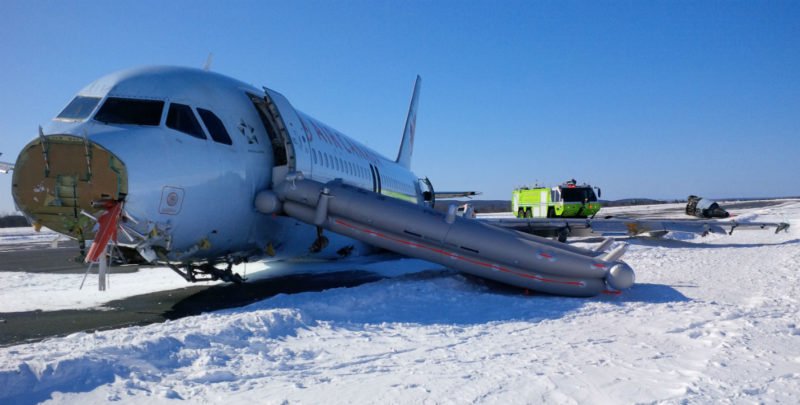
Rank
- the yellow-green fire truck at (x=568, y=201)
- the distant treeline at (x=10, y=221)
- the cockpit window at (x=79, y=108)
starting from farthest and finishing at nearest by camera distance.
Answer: the distant treeline at (x=10, y=221)
the yellow-green fire truck at (x=568, y=201)
the cockpit window at (x=79, y=108)

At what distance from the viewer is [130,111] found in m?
7.22

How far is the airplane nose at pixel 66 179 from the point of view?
6152mm

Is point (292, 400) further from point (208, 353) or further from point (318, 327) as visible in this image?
point (318, 327)

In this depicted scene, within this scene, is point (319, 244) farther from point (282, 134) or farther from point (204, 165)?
point (204, 165)

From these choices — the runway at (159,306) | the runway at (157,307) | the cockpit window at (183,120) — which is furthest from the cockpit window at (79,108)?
the runway at (157,307)

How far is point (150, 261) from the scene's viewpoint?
→ 7.30 m

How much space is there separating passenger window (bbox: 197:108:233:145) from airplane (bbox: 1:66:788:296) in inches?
0.8

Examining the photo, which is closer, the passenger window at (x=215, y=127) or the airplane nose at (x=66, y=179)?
the airplane nose at (x=66, y=179)

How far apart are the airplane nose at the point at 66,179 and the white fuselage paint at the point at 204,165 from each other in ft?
0.44

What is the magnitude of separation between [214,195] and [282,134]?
209 cm

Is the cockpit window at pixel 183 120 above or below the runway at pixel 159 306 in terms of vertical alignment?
above

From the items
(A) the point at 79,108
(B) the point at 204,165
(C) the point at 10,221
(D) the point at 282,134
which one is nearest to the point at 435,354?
(B) the point at 204,165

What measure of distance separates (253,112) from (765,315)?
8189 mm

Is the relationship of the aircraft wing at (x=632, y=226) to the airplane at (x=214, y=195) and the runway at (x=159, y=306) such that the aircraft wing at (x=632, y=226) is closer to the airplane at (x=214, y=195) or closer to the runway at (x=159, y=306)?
the runway at (x=159, y=306)
